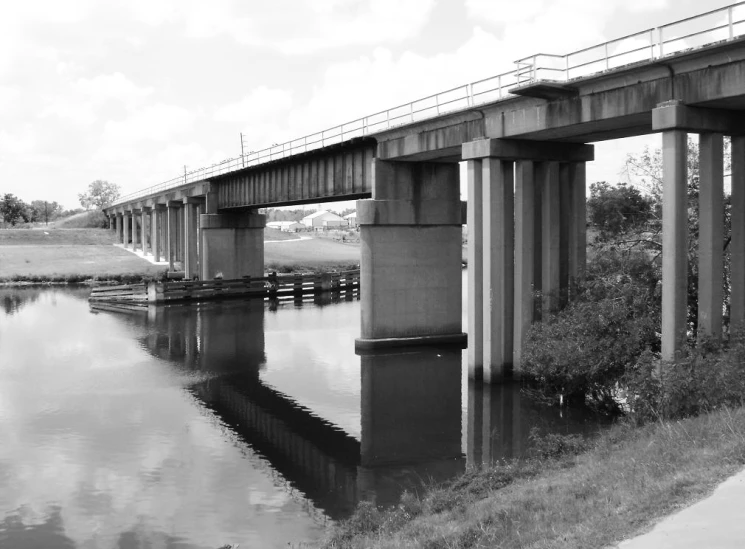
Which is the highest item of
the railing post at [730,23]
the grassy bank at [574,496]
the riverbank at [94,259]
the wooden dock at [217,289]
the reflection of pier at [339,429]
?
the railing post at [730,23]

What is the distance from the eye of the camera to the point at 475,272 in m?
25.5

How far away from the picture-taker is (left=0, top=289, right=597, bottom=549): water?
1354cm

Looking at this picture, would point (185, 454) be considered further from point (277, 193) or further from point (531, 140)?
point (277, 193)

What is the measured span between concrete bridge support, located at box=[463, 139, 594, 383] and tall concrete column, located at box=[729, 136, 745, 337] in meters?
5.76

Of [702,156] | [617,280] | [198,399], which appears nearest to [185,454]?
[198,399]

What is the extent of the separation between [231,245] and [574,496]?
168ft

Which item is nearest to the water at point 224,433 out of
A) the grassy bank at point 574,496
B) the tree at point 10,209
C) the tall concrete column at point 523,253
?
the grassy bank at point 574,496

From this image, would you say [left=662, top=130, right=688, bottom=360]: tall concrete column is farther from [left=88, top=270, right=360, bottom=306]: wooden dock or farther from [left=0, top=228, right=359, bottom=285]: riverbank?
[left=0, top=228, right=359, bottom=285]: riverbank

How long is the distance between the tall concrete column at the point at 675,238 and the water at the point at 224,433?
3.34 metres

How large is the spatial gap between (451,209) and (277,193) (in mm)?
15342

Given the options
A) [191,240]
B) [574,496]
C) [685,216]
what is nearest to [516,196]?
[685,216]

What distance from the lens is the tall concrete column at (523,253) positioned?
24.8 metres

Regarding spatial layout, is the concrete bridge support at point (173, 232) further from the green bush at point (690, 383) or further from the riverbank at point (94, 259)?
the green bush at point (690, 383)

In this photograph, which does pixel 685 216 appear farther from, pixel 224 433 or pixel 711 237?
pixel 224 433
